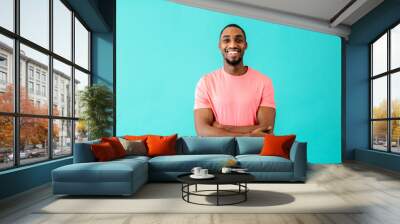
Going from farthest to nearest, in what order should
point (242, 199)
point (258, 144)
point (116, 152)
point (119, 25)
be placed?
point (119, 25) < point (258, 144) < point (116, 152) < point (242, 199)

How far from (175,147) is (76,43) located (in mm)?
3007

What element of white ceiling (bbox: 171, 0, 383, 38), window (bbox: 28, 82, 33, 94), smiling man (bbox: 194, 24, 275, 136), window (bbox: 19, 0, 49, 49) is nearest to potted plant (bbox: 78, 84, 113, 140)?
window (bbox: 19, 0, 49, 49)

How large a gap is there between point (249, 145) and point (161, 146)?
4.82 feet

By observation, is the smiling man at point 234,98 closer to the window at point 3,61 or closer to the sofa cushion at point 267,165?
the sofa cushion at point 267,165

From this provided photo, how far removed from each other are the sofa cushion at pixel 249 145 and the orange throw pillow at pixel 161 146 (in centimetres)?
111

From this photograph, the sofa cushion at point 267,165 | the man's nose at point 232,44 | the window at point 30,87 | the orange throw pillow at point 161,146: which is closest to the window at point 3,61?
the window at point 30,87

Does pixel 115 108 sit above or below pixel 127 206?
above

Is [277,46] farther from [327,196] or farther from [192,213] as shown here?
[192,213]

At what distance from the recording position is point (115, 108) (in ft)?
27.0

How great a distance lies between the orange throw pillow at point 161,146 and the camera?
6270 mm

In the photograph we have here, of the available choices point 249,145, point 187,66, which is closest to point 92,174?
point 249,145

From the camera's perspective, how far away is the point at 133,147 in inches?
245

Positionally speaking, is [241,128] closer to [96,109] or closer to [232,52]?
[232,52]

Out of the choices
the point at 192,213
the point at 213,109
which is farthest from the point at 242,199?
the point at 213,109
